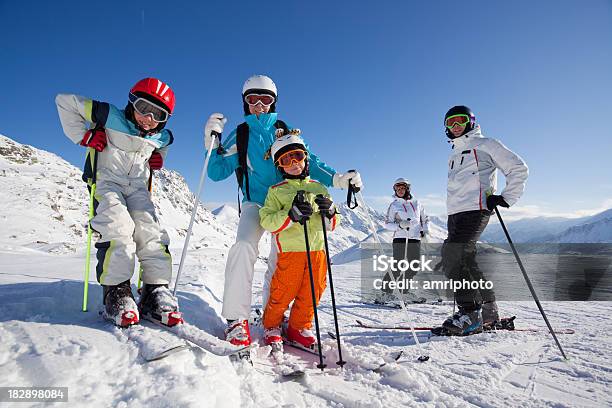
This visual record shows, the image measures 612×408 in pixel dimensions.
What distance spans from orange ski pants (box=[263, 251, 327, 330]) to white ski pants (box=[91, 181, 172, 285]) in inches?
39.9

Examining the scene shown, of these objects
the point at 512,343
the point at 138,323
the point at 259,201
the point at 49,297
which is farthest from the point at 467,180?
the point at 49,297

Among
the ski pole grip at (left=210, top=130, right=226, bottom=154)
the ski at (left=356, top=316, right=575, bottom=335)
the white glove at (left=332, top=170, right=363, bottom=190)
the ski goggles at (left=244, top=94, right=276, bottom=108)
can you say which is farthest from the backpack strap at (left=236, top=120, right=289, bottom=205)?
the ski at (left=356, top=316, right=575, bottom=335)

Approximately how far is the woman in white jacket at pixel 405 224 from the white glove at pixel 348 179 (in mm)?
4392

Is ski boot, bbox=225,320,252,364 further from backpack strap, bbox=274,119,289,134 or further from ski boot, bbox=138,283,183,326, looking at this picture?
backpack strap, bbox=274,119,289,134

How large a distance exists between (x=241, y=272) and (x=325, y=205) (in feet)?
3.29

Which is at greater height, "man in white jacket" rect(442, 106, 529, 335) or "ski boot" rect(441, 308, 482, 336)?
"man in white jacket" rect(442, 106, 529, 335)

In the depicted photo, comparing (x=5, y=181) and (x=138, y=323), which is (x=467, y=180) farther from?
(x=5, y=181)

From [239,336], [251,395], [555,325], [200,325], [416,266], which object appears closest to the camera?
[251,395]

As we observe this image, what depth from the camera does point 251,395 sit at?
6.03ft

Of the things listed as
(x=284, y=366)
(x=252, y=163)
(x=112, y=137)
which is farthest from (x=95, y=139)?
(x=284, y=366)

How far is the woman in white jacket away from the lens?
7520mm

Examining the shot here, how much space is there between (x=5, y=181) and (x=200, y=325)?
37196mm

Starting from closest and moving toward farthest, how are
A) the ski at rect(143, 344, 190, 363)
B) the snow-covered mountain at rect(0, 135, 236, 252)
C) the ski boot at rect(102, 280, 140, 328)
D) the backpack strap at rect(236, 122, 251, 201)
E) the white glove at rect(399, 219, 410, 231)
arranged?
the ski at rect(143, 344, 190, 363) → the ski boot at rect(102, 280, 140, 328) → the backpack strap at rect(236, 122, 251, 201) → the white glove at rect(399, 219, 410, 231) → the snow-covered mountain at rect(0, 135, 236, 252)

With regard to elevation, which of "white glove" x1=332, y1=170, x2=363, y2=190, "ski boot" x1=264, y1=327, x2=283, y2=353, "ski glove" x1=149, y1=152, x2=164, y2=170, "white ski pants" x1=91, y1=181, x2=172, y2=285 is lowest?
"ski boot" x1=264, y1=327, x2=283, y2=353
